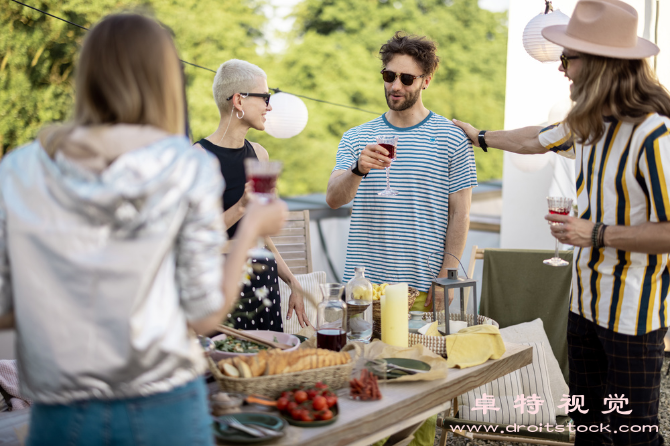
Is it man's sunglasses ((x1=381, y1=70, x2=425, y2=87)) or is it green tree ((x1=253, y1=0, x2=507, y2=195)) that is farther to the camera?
green tree ((x1=253, y1=0, x2=507, y2=195))

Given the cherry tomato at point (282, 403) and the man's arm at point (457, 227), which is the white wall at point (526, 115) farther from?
the cherry tomato at point (282, 403)

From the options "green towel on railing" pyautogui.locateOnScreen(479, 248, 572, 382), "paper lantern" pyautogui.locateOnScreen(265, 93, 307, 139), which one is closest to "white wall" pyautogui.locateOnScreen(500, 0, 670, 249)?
"green towel on railing" pyautogui.locateOnScreen(479, 248, 572, 382)

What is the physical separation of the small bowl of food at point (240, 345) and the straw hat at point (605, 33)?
132 centimetres

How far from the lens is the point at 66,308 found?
1.03m

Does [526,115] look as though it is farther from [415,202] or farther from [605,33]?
[605,33]

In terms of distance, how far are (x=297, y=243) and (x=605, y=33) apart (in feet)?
9.44

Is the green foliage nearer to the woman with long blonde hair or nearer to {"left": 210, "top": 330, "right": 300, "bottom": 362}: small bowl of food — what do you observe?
{"left": 210, "top": 330, "right": 300, "bottom": 362}: small bowl of food

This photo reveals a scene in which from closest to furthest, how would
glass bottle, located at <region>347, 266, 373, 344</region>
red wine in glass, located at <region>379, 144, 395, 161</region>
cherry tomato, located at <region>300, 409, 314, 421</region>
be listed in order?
cherry tomato, located at <region>300, 409, 314, 421</region> → glass bottle, located at <region>347, 266, 373, 344</region> → red wine in glass, located at <region>379, 144, 395, 161</region>

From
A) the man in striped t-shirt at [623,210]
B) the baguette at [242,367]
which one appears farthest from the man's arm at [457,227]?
the baguette at [242,367]

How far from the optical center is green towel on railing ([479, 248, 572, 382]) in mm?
3859

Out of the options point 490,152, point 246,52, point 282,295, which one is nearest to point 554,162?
point 282,295

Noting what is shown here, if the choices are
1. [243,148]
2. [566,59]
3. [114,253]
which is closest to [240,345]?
[114,253]

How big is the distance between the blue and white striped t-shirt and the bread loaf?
3.56 ft

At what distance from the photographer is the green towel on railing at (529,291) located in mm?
3859
